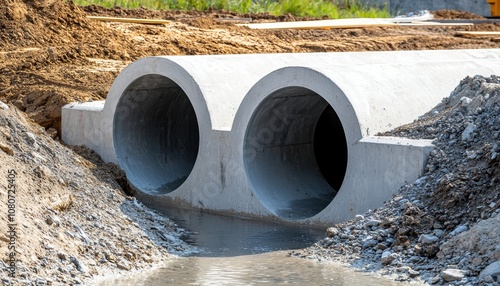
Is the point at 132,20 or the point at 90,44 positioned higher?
the point at 132,20

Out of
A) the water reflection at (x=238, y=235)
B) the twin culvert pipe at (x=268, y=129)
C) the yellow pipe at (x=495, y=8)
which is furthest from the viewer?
the yellow pipe at (x=495, y=8)

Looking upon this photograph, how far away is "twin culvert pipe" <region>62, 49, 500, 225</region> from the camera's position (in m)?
9.54

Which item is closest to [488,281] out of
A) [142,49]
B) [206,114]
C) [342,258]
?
[342,258]

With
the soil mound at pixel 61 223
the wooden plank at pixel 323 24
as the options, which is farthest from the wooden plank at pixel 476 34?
the soil mound at pixel 61 223

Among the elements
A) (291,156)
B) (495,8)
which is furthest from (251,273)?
(495,8)

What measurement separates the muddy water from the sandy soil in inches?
10.7

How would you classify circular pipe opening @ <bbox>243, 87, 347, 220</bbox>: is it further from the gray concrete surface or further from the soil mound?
the gray concrete surface

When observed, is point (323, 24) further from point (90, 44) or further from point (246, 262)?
point (246, 262)

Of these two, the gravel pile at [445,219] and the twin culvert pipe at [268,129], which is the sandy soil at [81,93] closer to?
the twin culvert pipe at [268,129]

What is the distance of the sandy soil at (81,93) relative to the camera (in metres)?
7.65

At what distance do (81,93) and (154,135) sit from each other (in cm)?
147

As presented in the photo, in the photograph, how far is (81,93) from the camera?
13.2 metres

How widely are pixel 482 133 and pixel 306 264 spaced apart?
87.8 inches

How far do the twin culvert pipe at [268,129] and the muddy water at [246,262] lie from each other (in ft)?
1.25
